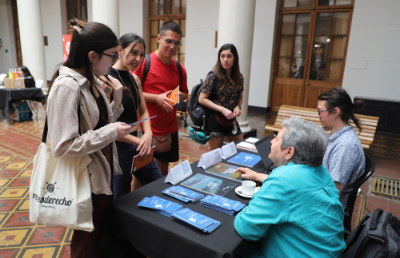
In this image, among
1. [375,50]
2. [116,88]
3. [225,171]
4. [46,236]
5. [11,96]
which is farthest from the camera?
[375,50]

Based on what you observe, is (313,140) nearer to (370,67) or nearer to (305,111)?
(305,111)

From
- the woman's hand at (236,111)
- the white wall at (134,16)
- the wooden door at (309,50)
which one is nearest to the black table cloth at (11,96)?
the white wall at (134,16)

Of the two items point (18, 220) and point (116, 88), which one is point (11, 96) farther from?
point (116, 88)

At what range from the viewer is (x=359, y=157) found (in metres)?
1.74

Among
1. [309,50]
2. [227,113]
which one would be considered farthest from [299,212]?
[309,50]

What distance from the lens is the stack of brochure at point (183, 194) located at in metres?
1.47

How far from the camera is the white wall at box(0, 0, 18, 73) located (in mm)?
13758

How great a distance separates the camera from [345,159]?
1693 millimetres

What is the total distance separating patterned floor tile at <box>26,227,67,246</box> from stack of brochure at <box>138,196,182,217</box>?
4.48ft

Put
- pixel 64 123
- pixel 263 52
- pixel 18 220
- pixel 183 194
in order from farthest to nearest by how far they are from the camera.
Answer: pixel 263 52 → pixel 18 220 → pixel 183 194 → pixel 64 123

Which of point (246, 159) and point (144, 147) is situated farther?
point (246, 159)

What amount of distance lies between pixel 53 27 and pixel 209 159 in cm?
1322

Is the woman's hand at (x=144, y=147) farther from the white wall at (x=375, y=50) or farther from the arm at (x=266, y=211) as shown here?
the white wall at (x=375, y=50)

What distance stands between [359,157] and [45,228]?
2.63 metres
